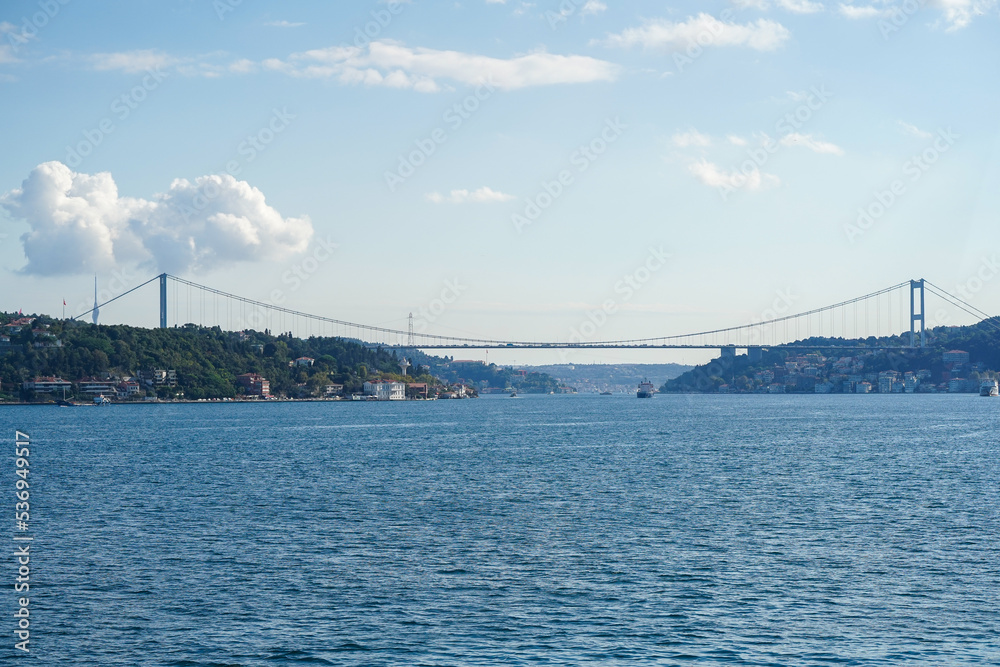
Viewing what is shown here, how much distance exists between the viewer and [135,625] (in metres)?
12.8

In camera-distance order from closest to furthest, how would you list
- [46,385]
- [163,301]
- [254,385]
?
1. [46,385]
2. [254,385]
3. [163,301]

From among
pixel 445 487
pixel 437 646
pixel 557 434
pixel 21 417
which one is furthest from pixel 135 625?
pixel 21 417

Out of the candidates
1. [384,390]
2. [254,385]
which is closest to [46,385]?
[254,385]

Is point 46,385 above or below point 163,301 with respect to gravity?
below

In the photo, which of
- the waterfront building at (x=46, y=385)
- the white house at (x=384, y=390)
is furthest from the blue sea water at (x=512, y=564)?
the white house at (x=384, y=390)

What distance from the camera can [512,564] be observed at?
1617cm

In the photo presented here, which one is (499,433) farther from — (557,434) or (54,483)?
(54,483)

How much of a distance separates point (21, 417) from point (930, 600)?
249 feet

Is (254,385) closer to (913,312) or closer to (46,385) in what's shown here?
(46,385)

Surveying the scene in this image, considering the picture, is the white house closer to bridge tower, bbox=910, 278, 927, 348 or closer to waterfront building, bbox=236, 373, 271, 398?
waterfront building, bbox=236, 373, 271, 398

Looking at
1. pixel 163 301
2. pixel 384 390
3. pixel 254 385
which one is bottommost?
pixel 384 390

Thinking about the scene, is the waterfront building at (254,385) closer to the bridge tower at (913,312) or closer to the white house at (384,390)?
the white house at (384,390)

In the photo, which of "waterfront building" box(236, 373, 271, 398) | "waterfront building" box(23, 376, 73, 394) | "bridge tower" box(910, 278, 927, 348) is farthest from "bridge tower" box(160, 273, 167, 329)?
"bridge tower" box(910, 278, 927, 348)

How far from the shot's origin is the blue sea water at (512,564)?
1196 cm
